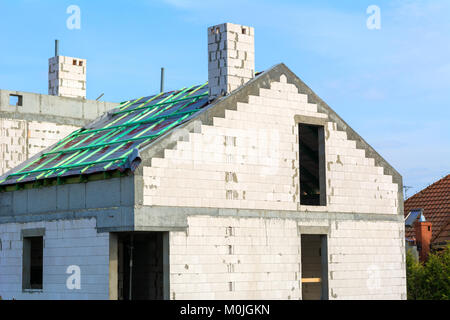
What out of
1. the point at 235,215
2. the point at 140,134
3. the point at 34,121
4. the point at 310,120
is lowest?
the point at 235,215

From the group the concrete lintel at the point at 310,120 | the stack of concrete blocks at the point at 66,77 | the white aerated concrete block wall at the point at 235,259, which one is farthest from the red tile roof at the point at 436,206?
the stack of concrete blocks at the point at 66,77

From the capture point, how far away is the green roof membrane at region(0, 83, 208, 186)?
81.4 ft

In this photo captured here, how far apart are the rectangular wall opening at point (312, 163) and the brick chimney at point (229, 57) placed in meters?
3.16

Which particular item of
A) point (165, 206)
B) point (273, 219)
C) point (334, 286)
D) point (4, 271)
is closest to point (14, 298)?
point (4, 271)

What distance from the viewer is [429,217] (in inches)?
1784

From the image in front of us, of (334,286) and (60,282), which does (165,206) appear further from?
(334,286)

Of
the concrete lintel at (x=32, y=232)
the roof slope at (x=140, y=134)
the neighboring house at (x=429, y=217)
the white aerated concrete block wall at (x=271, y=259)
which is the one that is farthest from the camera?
the neighboring house at (x=429, y=217)

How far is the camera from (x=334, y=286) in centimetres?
2753

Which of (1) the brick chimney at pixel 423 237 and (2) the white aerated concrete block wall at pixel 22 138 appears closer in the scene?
(2) the white aerated concrete block wall at pixel 22 138

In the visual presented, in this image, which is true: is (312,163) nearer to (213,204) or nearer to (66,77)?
(213,204)

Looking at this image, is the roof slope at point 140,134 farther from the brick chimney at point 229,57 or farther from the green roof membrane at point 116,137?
the brick chimney at point 229,57

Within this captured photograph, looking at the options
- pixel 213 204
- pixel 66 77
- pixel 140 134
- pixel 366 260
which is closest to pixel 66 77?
pixel 66 77

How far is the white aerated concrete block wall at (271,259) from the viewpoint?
77.4 ft

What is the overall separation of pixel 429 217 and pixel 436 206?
981 millimetres
